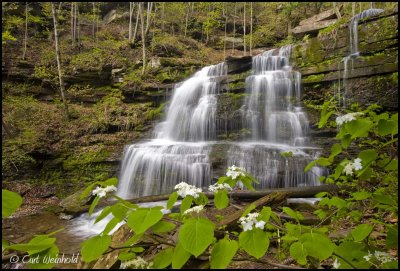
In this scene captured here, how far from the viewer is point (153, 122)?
13.3 metres

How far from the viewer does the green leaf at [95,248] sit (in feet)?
3.83

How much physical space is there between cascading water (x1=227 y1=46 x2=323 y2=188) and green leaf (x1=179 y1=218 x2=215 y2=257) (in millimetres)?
6774

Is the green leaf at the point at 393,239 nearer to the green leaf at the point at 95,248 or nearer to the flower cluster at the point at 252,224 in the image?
the flower cluster at the point at 252,224

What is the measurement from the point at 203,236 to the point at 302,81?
11664 millimetres

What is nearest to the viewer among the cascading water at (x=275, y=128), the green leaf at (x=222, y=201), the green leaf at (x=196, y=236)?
the green leaf at (x=196, y=236)

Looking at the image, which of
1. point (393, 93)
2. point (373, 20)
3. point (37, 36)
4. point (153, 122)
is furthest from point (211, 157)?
point (37, 36)

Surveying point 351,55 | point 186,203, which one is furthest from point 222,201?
point 351,55

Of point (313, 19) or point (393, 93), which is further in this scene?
point (313, 19)

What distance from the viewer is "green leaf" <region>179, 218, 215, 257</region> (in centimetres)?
108

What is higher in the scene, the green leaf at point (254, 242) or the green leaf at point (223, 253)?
the green leaf at point (254, 242)

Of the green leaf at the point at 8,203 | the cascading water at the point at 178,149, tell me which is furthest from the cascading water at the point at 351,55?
the green leaf at the point at 8,203

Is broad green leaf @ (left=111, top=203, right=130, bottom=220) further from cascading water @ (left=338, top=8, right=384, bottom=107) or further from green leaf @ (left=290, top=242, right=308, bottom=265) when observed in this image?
cascading water @ (left=338, top=8, right=384, bottom=107)

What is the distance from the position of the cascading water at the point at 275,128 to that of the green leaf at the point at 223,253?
665cm

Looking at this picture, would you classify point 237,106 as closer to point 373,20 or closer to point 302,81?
point 302,81
